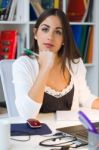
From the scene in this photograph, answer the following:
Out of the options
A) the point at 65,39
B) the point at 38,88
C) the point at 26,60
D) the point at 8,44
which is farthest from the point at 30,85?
the point at 8,44

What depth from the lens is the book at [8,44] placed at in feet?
9.16

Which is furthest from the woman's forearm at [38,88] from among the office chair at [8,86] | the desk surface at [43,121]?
the office chair at [8,86]

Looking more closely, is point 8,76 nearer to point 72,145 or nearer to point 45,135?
point 45,135

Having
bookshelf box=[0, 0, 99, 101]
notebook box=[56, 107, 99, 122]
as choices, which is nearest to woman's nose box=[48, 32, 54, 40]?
notebook box=[56, 107, 99, 122]

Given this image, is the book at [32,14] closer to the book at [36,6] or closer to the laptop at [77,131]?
the book at [36,6]

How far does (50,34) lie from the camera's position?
2.00 metres

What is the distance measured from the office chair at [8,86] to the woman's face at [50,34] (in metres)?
0.27

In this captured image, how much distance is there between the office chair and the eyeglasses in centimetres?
81

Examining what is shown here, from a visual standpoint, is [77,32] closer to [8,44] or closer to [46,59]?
Answer: [8,44]

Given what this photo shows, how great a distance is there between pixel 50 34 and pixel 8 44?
0.91m

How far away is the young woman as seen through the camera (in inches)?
70.4

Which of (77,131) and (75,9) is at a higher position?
(75,9)

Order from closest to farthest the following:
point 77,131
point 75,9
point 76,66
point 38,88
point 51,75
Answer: point 77,131 < point 38,88 < point 51,75 < point 76,66 < point 75,9

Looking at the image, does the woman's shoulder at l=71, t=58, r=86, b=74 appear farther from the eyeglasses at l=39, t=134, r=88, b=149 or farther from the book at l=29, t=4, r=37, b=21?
the eyeglasses at l=39, t=134, r=88, b=149
